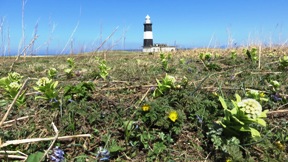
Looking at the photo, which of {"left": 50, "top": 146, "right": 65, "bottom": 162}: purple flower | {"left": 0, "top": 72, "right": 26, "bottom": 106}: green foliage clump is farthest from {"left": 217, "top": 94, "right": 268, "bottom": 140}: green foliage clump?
{"left": 0, "top": 72, "right": 26, "bottom": 106}: green foliage clump

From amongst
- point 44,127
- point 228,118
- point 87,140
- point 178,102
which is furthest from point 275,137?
point 44,127

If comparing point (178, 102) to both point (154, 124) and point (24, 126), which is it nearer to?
point (154, 124)

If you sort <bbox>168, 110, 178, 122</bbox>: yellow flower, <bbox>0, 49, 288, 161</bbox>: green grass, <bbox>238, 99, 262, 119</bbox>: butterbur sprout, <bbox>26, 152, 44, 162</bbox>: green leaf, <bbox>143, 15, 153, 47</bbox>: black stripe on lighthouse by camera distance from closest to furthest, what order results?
1. <bbox>26, 152, 44, 162</bbox>: green leaf
2. <bbox>238, 99, 262, 119</bbox>: butterbur sprout
3. <bbox>0, 49, 288, 161</bbox>: green grass
4. <bbox>168, 110, 178, 122</bbox>: yellow flower
5. <bbox>143, 15, 153, 47</bbox>: black stripe on lighthouse

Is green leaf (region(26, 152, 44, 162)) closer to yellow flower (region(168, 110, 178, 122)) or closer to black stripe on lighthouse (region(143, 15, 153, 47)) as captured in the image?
yellow flower (region(168, 110, 178, 122))

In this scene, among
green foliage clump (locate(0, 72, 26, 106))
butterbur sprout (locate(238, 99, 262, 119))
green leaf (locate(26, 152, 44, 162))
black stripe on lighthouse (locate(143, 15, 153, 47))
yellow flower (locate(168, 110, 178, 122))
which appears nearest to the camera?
green leaf (locate(26, 152, 44, 162))

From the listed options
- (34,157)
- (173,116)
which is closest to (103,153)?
(34,157)

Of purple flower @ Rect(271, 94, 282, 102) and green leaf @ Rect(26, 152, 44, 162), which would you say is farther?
purple flower @ Rect(271, 94, 282, 102)

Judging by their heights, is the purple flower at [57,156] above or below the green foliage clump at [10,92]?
below

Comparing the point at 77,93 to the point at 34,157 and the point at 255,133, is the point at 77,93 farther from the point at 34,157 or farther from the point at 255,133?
the point at 255,133

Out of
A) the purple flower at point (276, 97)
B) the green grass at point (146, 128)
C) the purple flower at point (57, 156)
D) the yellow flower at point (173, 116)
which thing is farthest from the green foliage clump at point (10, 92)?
the purple flower at point (276, 97)

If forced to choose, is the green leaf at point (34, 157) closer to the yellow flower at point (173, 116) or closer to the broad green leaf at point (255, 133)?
the yellow flower at point (173, 116)

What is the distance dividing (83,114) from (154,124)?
0.50m

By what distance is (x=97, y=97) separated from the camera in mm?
2369

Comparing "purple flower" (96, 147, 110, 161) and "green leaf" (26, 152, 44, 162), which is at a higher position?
"green leaf" (26, 152, 44, 162)
